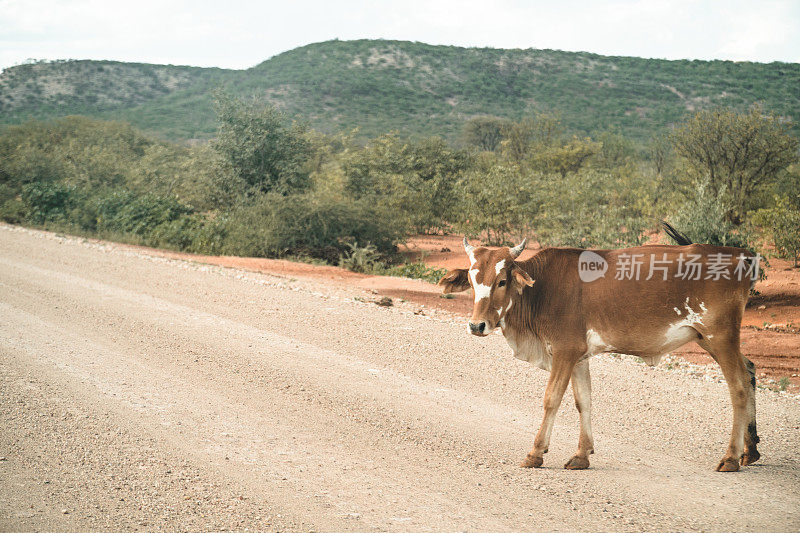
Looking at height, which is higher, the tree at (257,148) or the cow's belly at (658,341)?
the tree at (257,148)

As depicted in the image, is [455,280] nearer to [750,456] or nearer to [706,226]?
[750,456]

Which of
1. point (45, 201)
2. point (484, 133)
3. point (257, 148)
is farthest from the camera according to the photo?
point (484, 133)

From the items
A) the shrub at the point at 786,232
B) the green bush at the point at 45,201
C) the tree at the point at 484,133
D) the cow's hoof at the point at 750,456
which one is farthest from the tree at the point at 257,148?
the tree at the point at 484,133

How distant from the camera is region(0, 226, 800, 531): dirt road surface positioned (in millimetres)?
4965

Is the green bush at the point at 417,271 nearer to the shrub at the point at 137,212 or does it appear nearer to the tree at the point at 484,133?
the shrub at the point at 137,212

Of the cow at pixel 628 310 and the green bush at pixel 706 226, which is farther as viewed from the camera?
the green bush at pixel 706 226

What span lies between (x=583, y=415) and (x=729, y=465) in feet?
4.15

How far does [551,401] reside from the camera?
584cm

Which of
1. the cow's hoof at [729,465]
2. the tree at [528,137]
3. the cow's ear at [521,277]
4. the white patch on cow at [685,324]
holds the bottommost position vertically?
the cow's hoof at [729,465]

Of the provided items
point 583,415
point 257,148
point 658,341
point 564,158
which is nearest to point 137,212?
point 257,148

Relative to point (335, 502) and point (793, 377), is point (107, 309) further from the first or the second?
point (793, 377)

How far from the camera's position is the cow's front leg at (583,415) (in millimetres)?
5891

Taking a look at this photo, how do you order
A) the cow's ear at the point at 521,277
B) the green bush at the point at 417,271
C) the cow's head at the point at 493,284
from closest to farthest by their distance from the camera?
the cow's ear at the point at 521,277 → the cow's head at the point at 493,284 → the green bush at the point at 417,271

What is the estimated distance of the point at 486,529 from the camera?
4.69 m
